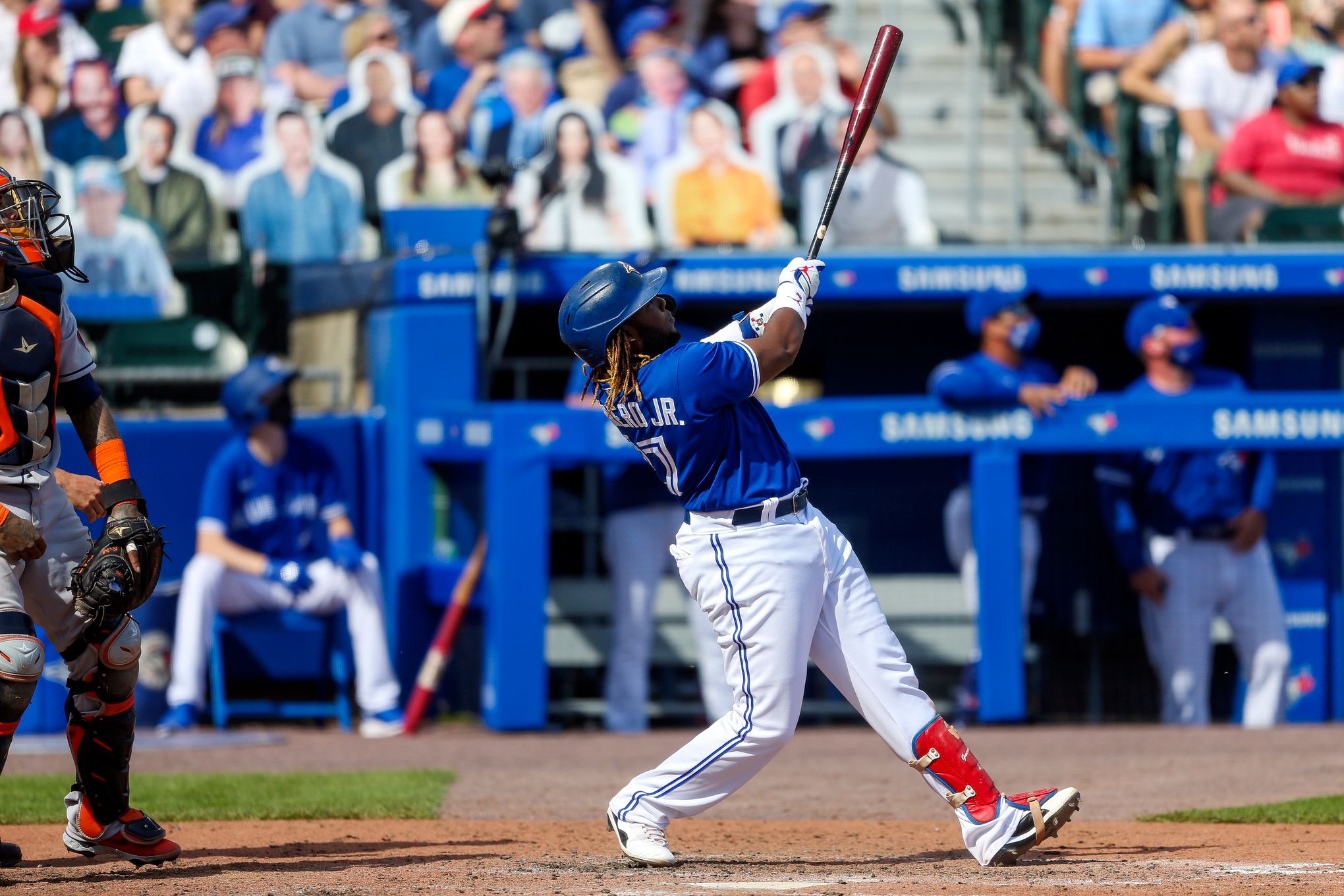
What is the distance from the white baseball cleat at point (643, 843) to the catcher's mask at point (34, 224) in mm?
1877

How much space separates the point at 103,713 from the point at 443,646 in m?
3.56

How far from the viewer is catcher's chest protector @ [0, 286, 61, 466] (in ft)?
14.0

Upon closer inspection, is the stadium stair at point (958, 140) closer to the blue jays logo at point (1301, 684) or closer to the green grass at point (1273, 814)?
the blue jays logo at point (1301, 684)

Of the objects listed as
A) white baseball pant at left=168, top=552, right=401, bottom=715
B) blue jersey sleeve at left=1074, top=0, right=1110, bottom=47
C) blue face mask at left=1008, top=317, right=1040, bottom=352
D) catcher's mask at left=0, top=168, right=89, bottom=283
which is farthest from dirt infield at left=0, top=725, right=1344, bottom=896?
blue jersey sleeve at left=1074, top=0, right=1110, bottom=47

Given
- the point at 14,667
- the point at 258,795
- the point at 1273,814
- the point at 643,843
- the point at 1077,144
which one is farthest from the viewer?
the point at 1077,144

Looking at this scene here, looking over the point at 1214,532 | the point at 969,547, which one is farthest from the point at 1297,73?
the point at 969,547

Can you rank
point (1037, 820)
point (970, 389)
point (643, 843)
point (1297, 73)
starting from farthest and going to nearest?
point (1297, 73)
point (970, 389)
point (643, 843)
point (1037, 820)

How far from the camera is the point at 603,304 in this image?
14.6 ft

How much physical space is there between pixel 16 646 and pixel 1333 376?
6.45 m

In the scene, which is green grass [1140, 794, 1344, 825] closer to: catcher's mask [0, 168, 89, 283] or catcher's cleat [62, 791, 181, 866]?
catcher's cleat [62, 791, 181, 866]

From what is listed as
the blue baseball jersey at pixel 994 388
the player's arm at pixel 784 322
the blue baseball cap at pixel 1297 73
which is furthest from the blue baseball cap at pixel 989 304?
the player's arm at pixel 784 322

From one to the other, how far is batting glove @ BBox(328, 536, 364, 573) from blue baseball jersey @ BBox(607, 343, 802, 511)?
138 inches

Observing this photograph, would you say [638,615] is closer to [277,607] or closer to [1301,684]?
[277,607]

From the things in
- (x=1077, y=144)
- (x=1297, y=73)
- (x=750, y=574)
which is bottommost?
(x=750, y=574)
